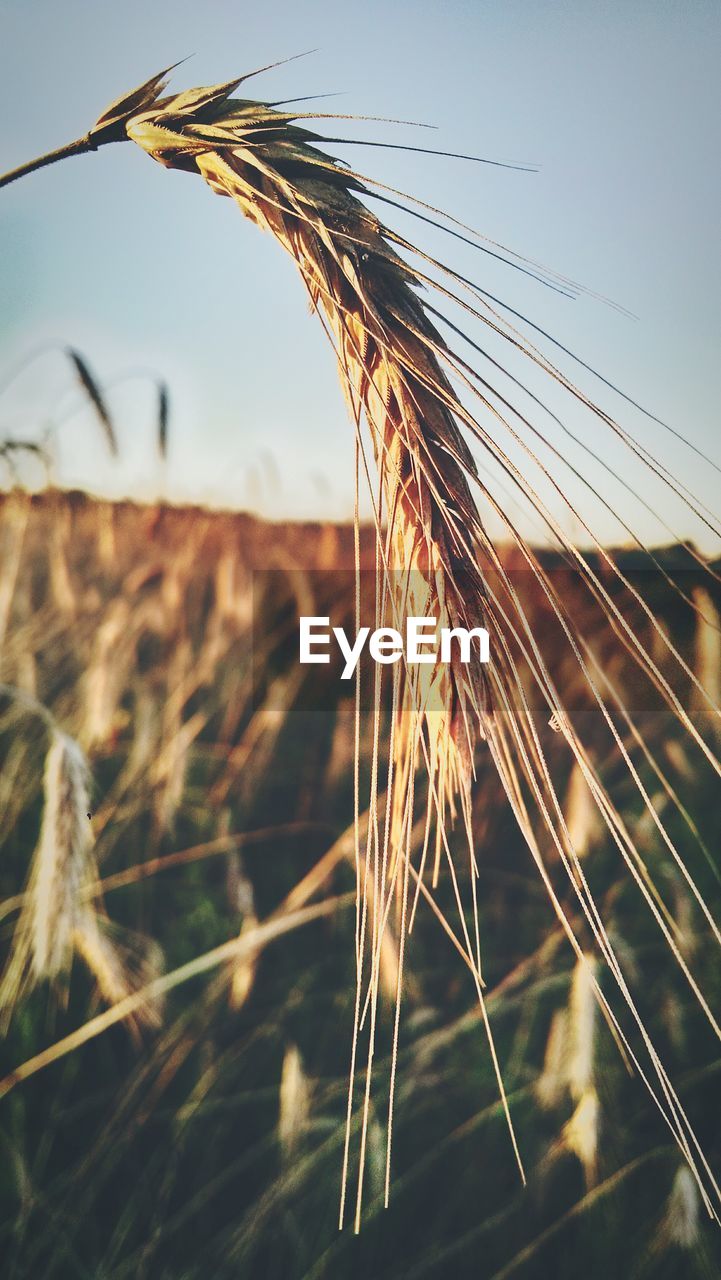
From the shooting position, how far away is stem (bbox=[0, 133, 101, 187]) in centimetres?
38

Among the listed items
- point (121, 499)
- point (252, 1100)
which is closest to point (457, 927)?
point (252, 1100)

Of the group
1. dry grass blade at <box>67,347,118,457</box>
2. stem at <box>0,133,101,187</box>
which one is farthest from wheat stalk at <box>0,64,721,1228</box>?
dry grass blade at <box>67,347,118,457</box>

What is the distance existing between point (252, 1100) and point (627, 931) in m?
0.50

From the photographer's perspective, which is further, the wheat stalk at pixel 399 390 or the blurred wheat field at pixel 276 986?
the blurred wheat field at pixel 276 986

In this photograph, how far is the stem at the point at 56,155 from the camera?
14.8 inches

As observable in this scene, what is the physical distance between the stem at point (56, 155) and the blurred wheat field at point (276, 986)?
17.1 inches

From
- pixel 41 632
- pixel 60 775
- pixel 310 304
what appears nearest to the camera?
pixel 310 304

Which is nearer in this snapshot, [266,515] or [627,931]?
[627,931]

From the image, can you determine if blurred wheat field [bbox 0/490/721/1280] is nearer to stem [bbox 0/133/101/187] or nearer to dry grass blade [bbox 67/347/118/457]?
dry grass blade [bbox 67/347/118/457]

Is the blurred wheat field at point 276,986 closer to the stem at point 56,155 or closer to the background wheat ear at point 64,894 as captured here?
the background wheat ear at point 64,894

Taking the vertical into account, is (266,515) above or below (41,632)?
above

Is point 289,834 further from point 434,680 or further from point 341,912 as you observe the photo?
point 434,680

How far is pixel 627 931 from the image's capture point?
0.84 metres

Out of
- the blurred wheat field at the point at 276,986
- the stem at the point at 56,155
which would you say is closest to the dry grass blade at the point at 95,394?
the blurred wheat field at the point at 276,986
